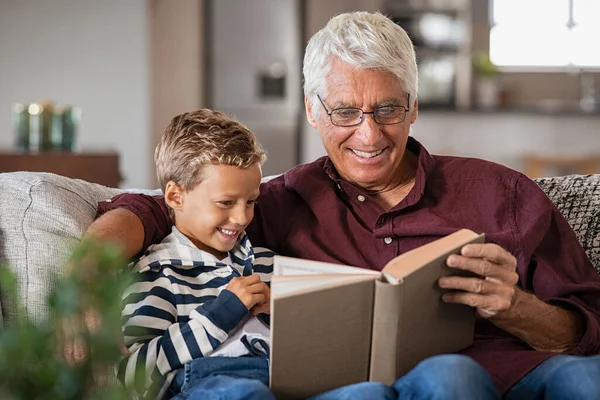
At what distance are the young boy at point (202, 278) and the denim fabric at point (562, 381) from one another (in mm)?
466

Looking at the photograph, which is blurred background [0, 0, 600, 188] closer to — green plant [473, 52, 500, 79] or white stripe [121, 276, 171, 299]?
green plant [473, 52, 500, 79]

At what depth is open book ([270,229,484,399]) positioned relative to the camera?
54.0 inches

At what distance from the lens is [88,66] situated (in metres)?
7.06

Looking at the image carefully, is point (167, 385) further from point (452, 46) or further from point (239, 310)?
point (452, 46)

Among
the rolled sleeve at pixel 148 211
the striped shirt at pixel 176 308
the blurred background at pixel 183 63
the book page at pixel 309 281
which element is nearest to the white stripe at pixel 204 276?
the striped shirt at pixel 176 308

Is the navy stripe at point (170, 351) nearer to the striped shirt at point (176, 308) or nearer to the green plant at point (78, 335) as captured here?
the striped shirt at point (176, 308)

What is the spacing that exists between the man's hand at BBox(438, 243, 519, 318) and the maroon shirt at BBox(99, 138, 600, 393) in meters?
0.17

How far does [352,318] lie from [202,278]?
1.31 ft

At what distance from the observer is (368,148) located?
1.87 metres

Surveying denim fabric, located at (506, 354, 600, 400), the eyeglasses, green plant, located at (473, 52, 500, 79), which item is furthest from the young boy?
green plant, located at (473, 52, 500, 79)

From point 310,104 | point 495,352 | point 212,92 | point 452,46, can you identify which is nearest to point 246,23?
point 212,92

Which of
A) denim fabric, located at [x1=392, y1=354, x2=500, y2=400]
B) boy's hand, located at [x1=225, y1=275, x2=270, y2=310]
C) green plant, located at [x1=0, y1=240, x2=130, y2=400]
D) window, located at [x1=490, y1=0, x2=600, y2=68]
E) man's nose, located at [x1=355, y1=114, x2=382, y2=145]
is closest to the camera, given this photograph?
green plant, located at [x1=0, y1=240, x2=130, y2=400]

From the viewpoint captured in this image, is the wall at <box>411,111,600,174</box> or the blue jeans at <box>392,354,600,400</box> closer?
the blue jeans at <box>392,354,600,400</box>

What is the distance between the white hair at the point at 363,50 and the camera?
1856mm
